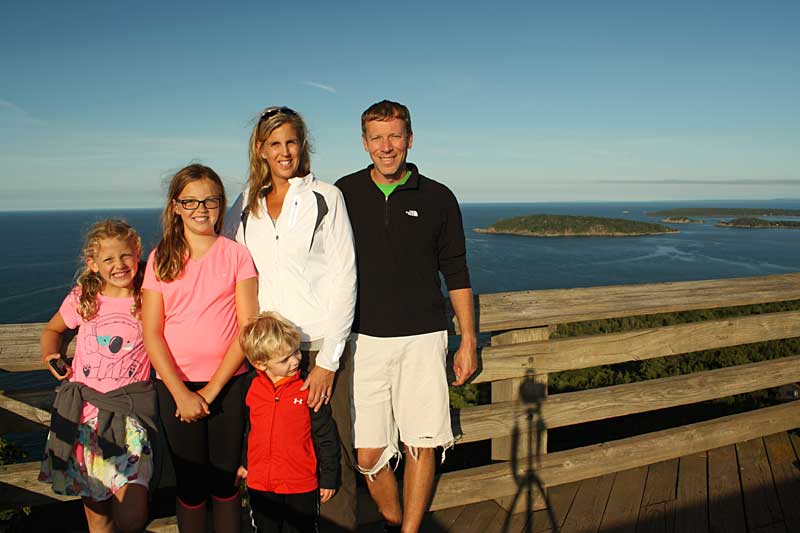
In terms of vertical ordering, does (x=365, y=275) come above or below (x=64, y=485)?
above

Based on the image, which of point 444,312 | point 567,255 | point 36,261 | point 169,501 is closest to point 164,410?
point 444,312

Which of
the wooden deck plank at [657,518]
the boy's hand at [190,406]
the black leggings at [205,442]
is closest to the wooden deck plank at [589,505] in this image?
the wooden deck plank at [657,518]

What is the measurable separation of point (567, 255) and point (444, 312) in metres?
92.6

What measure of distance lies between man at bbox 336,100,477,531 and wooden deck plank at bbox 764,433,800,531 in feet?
7.48

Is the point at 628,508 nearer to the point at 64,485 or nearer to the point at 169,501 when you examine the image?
the point at 64,485

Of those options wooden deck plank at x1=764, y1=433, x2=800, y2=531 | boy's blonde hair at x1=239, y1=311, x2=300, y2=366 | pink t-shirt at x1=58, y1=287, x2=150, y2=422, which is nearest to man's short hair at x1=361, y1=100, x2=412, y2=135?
boy's blonde hair at x1=239, y1=311, x2=300, y2=366

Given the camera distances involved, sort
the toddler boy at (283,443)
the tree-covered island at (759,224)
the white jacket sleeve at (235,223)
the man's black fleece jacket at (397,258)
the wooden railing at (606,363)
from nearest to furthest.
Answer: the toddler boy at (283,443) → the white jacket sleeve at (235,223) → the man's black fleece jacket at (397,258) → the wooden railing at (606,363) → the tree-covered island at (759,224)

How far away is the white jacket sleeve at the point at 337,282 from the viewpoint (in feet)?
8.48

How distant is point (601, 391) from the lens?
3615mm

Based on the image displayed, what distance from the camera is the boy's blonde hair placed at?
2.40 m

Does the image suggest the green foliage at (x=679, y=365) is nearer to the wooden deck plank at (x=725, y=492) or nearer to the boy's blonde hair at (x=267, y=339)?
the wooden deck plank at (x=725, y=492)

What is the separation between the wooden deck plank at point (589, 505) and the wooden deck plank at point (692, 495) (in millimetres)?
435

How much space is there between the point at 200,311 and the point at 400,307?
1.04 m

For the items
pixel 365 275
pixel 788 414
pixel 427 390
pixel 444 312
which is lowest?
pixel 788 414
